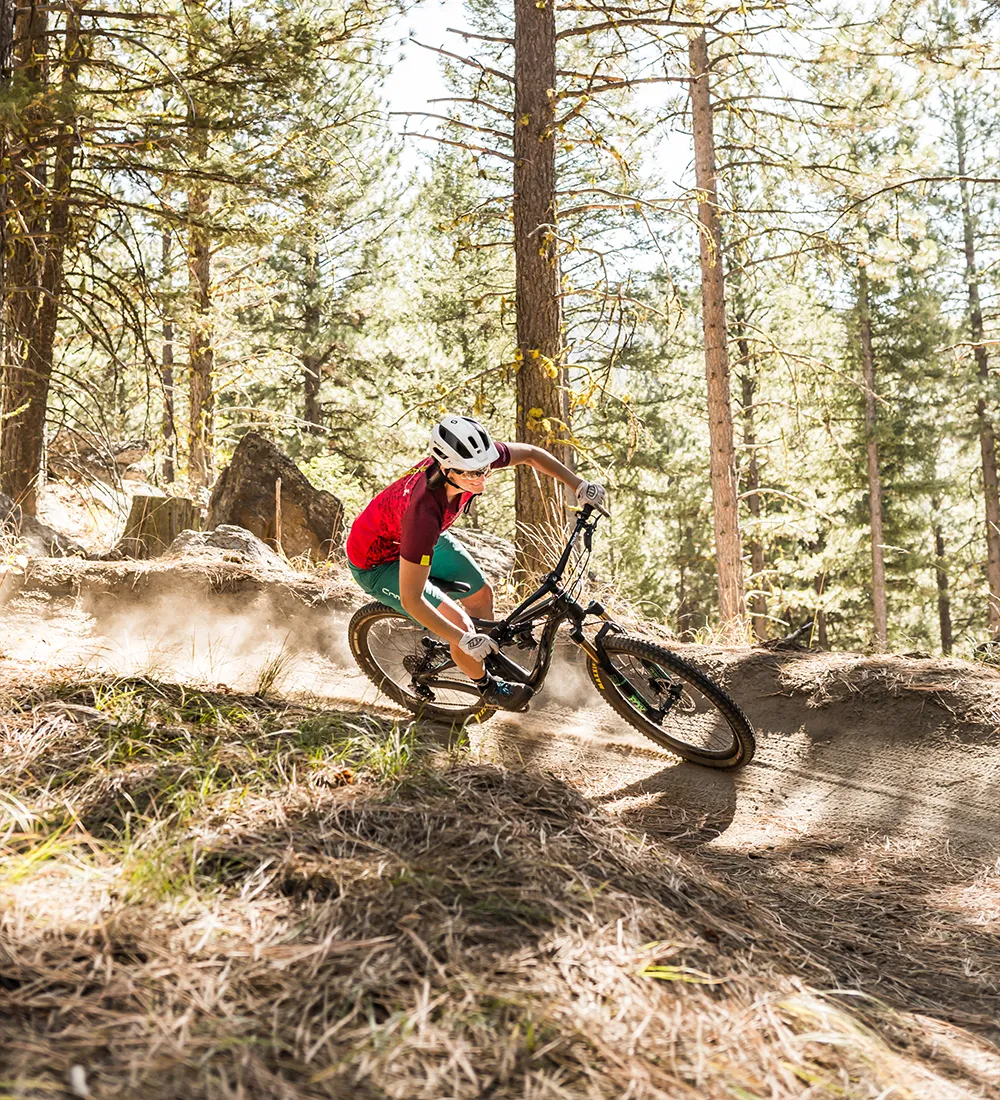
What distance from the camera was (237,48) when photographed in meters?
8.24

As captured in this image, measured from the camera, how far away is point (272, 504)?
1038 cm

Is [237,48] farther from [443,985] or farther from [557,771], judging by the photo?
[443,985]

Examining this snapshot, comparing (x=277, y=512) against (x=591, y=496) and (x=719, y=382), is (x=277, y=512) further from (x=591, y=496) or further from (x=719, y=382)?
(x=719, y=382)

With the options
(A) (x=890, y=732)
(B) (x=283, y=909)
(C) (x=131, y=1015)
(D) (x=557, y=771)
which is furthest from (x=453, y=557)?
(C) (x=131, y=1015)

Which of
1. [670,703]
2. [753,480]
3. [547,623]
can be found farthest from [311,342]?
[670,703]

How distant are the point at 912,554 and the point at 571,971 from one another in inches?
1006

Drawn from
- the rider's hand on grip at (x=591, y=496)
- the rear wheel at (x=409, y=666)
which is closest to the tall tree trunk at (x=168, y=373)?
the rear wheel at (x=409, y=666)

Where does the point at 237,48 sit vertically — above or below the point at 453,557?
above

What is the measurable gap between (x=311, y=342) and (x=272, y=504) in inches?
458

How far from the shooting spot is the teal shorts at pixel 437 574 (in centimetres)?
527

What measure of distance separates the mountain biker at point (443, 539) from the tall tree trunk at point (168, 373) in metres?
5.33

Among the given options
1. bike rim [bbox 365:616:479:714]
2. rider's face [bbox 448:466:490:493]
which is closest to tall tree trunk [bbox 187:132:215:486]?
bike rim [bbox 365:616:479:714]

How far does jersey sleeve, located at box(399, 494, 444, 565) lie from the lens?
4.41 m

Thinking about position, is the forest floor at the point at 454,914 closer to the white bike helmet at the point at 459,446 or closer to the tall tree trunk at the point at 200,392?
the white bike helmet at the point at 459,446
